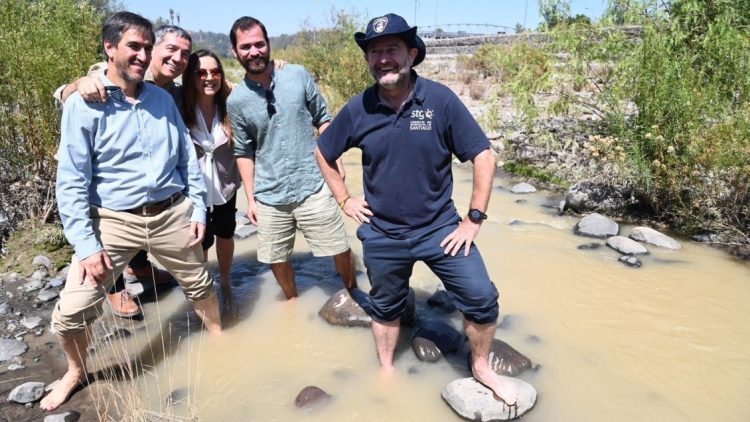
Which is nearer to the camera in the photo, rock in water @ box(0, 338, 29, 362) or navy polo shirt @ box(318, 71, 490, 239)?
navy polo shirt @ box(318, 71, 490, 239)

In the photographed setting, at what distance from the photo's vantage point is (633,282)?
497 centimetres

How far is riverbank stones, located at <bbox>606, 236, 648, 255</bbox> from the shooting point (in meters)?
5.52

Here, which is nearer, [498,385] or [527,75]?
[498,385]

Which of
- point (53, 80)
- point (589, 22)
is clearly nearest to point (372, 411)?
point (53, 80)

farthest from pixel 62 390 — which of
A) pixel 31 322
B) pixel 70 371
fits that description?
pixel 31 322

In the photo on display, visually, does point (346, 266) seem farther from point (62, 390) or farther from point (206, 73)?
point (62, 390)

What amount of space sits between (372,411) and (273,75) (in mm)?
2492

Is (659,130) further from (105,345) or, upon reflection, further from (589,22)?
(105,345)

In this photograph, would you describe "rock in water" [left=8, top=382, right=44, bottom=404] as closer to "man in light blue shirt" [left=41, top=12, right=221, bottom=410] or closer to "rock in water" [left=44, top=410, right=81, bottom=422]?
"man in light blue shirt" [left=41, top=12, right=221, bottom=410]

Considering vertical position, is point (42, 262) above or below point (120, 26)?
below

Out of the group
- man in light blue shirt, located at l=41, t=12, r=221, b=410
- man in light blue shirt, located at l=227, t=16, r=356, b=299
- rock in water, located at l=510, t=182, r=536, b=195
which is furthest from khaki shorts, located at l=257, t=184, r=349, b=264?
rock in water, located at l=510, t=182, r=536, b=195

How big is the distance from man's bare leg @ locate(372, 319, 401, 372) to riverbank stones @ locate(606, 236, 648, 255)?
10.7ft

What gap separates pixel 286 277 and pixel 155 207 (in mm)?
1552

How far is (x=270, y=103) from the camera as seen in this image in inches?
149
